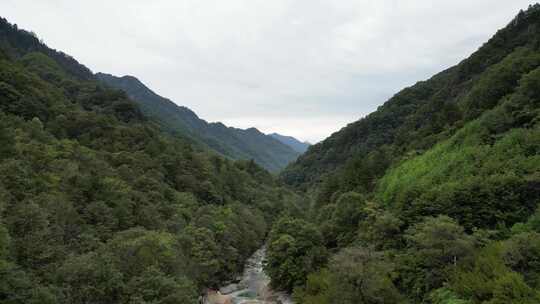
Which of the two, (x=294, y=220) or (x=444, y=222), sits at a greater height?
(x=444, y=222)

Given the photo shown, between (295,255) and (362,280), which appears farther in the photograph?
(295,255)

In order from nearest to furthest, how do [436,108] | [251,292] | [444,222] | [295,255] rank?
[444,222] → [295,255] → [251,292] → [436,108]

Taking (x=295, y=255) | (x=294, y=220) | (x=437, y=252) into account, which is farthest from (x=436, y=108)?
(x=437, y=252)

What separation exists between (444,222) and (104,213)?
34719mm

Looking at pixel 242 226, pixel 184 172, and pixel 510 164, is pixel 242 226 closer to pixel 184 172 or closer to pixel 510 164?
pixel 184 172

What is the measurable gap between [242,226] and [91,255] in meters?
43.5

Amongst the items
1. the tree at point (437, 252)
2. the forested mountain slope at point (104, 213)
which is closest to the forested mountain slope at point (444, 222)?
the tree at point (437, 252)

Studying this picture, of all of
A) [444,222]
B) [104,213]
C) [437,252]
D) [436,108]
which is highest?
[436,108]

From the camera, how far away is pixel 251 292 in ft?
177

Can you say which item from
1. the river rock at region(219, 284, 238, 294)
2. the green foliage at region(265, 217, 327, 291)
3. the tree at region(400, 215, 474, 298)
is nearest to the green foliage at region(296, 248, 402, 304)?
the tree at region(400, 215, 474, 298)

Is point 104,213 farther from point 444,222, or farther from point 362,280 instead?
point 444,222

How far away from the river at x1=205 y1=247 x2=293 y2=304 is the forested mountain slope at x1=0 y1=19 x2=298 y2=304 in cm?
235

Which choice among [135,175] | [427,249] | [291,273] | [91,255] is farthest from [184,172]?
[427,249]

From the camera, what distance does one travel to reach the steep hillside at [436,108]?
5743cm
